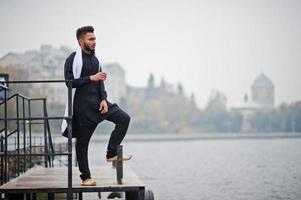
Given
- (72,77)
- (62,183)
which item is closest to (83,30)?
(72,77)

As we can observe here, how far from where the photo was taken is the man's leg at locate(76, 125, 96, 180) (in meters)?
5.19

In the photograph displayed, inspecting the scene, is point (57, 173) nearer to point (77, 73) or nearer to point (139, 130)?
point (77, 73)

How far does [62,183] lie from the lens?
207 inches

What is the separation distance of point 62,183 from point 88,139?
486 millimetres

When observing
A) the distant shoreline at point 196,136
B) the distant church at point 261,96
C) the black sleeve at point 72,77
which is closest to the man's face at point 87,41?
the black sleeve at point 72,77

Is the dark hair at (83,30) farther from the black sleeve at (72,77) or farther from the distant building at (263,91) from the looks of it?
the distant building at (263,91)

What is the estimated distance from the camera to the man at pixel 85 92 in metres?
5.10

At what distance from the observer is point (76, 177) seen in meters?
5.91

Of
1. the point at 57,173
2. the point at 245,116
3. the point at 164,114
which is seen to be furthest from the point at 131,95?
the point at 57,173

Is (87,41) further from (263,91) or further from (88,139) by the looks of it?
(263,91)

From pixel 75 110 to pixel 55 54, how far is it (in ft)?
343

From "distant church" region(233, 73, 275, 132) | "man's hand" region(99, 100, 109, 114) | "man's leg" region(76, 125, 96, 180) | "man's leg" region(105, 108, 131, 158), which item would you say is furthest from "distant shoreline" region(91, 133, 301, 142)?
"man's hand" region(99, 100, 109, 114)

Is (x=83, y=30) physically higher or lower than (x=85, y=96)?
higher

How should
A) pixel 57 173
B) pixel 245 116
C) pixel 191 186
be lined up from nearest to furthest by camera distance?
1. pixel 57 173
2. pixel 191 186
3. pixel 245 116
